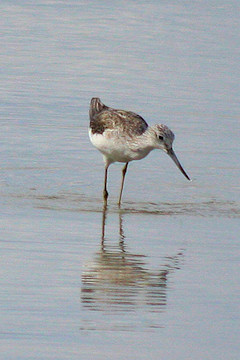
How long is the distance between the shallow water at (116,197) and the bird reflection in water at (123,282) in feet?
0.05

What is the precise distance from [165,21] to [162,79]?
5.87 m

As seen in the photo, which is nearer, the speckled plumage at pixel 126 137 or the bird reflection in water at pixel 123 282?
the bird reflection in water at pixel 123 282

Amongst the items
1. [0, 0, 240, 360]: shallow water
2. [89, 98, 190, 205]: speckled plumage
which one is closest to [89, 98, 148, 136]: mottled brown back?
[89, 98, 190, 205]: speckled plumage

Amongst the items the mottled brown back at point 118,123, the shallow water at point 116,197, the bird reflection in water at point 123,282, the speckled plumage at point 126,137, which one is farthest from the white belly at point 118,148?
the bird reflection in water at point 123,282

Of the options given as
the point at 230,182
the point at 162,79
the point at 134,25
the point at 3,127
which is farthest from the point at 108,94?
the point at 134,25

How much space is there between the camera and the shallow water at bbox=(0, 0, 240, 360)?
6.87 metres

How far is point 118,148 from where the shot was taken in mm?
11500

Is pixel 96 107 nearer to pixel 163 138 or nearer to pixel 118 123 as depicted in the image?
pixel 118 123

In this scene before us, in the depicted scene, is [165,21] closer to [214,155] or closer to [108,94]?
[108,94]

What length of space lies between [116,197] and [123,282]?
11.7 feet

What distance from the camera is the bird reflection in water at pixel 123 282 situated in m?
7.36

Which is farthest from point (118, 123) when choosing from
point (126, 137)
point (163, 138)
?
point (163, 138)

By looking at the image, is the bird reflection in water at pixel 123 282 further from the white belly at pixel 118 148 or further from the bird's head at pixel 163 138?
the white belly at pixel 118 148

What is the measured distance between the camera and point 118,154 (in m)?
11.6
